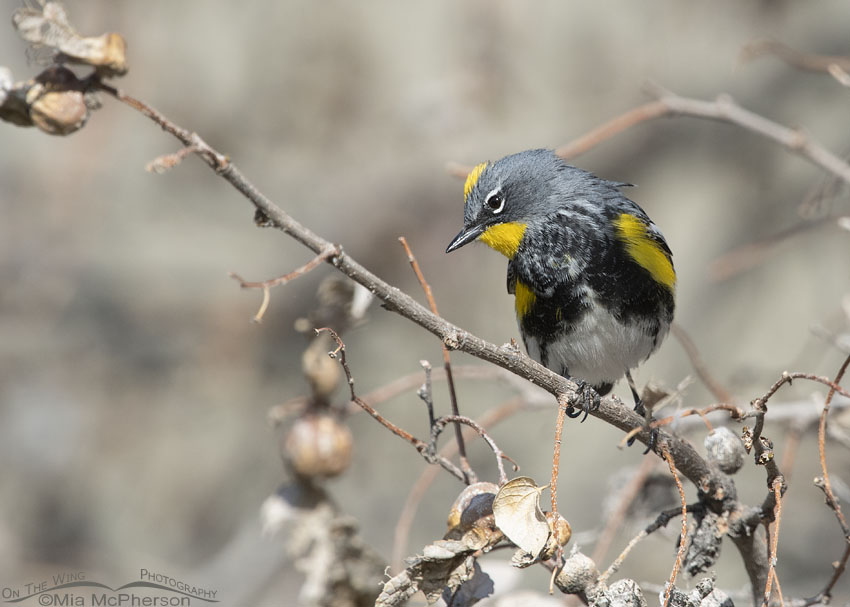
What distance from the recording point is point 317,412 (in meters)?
Answer: 2.39

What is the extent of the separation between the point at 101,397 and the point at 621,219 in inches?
194

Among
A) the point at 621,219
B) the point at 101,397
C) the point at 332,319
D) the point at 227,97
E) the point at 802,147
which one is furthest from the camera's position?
the point at 227,97

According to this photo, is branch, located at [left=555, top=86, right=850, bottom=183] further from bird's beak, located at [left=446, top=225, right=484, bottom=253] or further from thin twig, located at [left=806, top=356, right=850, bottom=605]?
thin twig, located at [left=806, top=356, right=850, bottom=605]

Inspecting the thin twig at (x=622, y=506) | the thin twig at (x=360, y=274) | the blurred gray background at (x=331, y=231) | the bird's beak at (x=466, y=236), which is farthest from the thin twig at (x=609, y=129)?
the blurred gray background at (x=331, y=231)

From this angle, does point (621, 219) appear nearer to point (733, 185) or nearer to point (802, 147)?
point (802, 147)

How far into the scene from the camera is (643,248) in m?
2.92

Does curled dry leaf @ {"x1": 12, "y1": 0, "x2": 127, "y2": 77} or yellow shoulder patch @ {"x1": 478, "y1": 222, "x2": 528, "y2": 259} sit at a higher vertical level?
yellow shoulder patch @ {"x1": 478, "y1": 222, "x2": 528, "y2": 259}

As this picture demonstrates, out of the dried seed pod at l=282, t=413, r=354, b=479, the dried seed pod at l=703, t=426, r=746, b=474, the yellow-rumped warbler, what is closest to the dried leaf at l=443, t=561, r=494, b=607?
the dried seed pod at l=703, t=426, r=746, b=474

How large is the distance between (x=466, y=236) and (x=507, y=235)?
139 millimetres

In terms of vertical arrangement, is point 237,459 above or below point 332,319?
above

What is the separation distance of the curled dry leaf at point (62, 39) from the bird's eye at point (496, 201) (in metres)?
1.50

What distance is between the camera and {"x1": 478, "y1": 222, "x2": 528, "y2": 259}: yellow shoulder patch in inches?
117

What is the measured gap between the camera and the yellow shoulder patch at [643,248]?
2.89 metres

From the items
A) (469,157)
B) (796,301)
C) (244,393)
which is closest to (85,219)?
(244,393)
